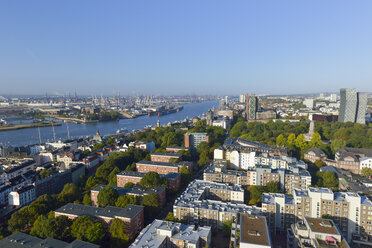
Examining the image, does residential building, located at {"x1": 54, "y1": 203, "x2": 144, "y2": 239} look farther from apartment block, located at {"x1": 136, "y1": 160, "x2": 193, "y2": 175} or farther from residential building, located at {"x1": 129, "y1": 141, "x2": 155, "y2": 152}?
residential building, located at {"x1": 129, "y1": 141, "x2": 155, "y2": 152}

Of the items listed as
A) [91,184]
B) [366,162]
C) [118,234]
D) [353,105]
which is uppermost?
[353,105]

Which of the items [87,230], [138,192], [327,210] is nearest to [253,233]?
[327,210]

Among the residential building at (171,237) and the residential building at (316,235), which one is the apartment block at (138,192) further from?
the residential building at (316,235)

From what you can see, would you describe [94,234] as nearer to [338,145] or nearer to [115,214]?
[115,214]

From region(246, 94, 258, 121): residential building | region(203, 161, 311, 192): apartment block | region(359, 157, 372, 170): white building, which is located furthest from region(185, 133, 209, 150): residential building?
region(246, 94, 258, 121): residential building

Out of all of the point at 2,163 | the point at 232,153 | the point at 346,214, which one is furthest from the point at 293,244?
the point at 2,163

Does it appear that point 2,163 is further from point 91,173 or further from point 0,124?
point 0,124
